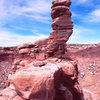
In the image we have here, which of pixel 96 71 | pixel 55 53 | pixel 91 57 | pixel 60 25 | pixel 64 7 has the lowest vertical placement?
pixel 96 71

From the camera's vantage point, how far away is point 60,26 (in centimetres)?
780

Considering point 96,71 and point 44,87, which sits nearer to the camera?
point 44,87

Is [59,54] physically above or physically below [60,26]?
below

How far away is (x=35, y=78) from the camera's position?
3869 mm

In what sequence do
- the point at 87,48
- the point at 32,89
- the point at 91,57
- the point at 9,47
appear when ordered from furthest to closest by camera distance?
the point at 87,48 < the point at 91,57 < the point at 9,47 < the point at 32,89

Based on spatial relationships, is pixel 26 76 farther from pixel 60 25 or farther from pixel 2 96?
pixel 60 25

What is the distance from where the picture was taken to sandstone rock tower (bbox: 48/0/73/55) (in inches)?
302

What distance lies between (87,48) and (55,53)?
26.1 meters

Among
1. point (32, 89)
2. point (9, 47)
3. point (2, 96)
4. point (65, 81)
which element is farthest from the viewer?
point (9, 47)

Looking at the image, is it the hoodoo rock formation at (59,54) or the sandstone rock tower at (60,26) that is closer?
the hoodoo rock formation at (59,54)

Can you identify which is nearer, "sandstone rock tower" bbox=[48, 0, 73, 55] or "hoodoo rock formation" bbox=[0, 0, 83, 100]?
"hoodoo rock formation" bbox=[0, 0, 83, 100]

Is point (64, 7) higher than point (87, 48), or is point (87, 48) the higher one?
point (64, 7)

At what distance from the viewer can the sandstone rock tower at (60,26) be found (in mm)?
7660

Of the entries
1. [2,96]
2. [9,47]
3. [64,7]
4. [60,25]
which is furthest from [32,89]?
[9,47]
